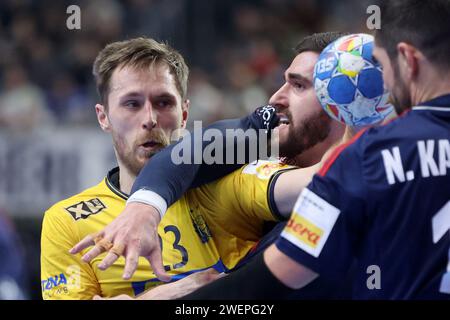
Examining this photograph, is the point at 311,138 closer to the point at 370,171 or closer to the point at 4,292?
the point at 370,171

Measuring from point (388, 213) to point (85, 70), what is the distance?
29.1ft

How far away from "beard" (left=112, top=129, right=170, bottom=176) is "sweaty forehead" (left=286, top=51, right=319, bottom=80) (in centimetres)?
82

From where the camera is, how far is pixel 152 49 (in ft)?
15.2

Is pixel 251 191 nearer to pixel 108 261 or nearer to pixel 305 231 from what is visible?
pixel 108 261

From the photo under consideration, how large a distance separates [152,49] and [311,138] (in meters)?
1.15

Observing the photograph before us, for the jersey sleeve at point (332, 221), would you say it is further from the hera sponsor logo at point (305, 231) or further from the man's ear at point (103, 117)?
the man's ear at point (103, 117)

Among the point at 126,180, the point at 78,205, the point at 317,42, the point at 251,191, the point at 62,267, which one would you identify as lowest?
the point at 62,267

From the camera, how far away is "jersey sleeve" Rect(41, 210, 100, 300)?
4094mm

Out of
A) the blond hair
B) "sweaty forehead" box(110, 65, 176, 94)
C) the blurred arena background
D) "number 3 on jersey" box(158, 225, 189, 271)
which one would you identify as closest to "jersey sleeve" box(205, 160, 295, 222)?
"number 3 on jersey" box(158, 225, 189, 271)

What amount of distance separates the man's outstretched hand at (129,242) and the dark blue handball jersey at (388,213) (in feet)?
2.28

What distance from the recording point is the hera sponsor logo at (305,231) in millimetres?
2631

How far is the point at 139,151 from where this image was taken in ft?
14.6

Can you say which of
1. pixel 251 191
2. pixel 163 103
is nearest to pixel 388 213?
pixel 251 191

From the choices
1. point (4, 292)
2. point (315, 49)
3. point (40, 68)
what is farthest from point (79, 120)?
point (315, 49)
